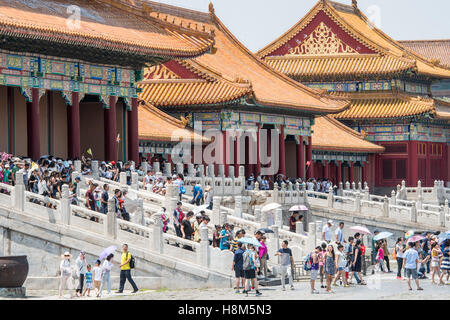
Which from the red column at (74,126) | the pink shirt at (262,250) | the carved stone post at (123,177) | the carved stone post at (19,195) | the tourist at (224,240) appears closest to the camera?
the carved stone post at (19,195)

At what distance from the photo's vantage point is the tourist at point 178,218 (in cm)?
3522

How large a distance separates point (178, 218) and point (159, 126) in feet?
57.0

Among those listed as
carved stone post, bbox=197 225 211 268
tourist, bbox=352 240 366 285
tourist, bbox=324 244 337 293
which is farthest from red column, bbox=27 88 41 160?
tourist, bbox=324 244 337 293

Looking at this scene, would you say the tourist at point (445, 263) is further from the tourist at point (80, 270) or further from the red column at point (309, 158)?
the red column at point (309, 158)

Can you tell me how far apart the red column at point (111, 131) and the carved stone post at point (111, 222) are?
42.7 feet

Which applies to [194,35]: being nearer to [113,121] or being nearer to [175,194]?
[113,121]

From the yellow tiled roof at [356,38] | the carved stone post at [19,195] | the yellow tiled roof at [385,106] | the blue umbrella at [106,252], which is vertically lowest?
the blue umbrella at [106,252]

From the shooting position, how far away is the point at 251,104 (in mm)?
56750

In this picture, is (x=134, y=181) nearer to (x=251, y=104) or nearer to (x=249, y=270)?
(x=249, y=270)

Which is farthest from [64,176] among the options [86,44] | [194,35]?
[194,35]

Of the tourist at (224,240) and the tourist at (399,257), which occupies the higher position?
the tourist at (224,240)

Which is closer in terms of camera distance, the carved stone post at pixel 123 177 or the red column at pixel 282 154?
the carved stone post at pixel 123 177

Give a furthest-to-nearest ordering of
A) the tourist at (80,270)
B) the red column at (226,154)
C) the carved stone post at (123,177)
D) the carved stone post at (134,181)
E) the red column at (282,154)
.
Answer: the red column at (282,154) → the red column at (226,154) → the carved stone post at (134,181) → the carved stone post at (123,177) → the tourist at (80,270)

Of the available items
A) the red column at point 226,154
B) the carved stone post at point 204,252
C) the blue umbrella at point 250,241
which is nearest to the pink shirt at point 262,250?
the blue umbrella at point 250,241
